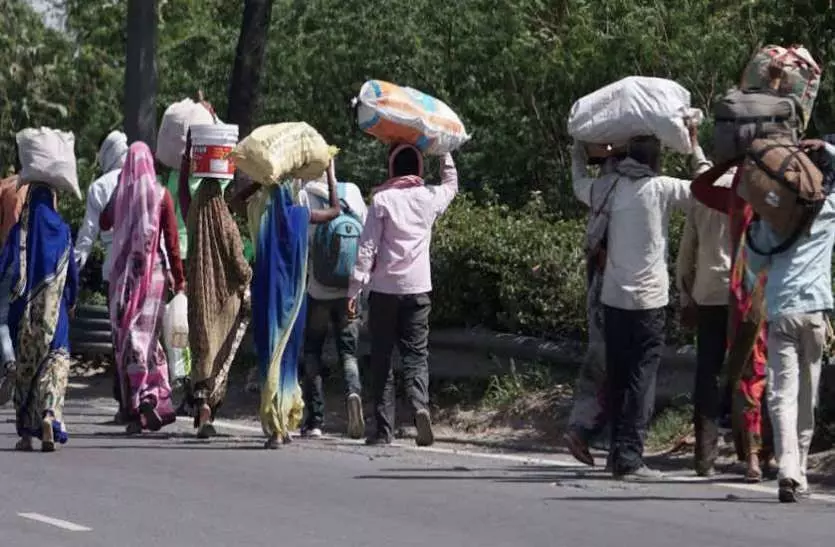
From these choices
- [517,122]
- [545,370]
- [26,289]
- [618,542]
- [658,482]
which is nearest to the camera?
[618,542]

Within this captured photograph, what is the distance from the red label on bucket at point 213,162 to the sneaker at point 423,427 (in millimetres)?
2093

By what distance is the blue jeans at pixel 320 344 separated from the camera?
14.4 metres

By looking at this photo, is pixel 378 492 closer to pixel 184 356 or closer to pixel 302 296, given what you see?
pixel 302 296

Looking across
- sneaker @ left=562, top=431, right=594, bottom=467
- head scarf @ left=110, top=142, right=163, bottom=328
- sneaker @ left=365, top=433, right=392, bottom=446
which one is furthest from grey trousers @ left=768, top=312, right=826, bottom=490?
head scarf @ left=110, top=142, right=163, bottom=328

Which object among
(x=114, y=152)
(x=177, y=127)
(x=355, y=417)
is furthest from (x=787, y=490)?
(x=114, y=152)

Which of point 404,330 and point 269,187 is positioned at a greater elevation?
point 269,187

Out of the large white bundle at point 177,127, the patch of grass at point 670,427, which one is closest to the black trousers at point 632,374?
the patch of grass at point 670,427

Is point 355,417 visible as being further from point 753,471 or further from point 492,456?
point 753,471

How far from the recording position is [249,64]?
757 inches

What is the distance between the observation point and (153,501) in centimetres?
1095

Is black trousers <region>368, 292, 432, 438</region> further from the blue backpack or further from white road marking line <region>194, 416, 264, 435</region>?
white road marking line <region>194, 416, 264, 435</region>

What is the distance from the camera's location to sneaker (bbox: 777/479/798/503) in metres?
10.6

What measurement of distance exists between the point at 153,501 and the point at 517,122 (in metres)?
8.93

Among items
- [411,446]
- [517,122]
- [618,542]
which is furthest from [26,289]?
[517,122]
